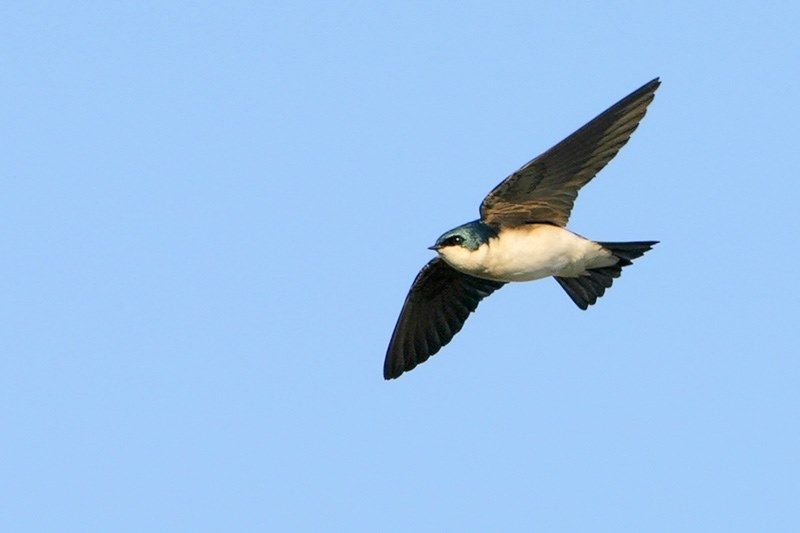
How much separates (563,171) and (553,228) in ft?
1.30

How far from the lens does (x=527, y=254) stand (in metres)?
9.95

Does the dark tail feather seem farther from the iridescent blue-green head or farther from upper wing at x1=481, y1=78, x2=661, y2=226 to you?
the iridescent blue-green head

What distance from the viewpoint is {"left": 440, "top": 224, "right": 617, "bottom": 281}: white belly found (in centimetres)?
982

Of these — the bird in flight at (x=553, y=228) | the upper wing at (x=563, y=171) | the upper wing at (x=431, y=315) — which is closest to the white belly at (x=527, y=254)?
the bird in flight at (x=553, y=228)

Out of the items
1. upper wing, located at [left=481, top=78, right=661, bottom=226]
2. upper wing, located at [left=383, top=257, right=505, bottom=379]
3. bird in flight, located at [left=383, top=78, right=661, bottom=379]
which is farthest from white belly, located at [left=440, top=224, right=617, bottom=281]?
upper wing, located at [left=383, top=257, right=505, bottom=379]

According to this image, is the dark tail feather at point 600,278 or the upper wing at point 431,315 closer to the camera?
the dark tail feather at point 600,278

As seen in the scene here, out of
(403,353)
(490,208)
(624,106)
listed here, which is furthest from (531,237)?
(403,353)

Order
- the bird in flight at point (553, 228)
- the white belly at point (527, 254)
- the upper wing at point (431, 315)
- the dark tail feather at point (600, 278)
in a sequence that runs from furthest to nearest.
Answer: the upper wing at point (431, 315) → the dark tail feather at point (600, 278) → the white belly at point (527, 254) → the bird in flight at point (553, 228)

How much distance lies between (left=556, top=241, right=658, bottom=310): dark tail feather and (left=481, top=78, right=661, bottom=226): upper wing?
0.42m

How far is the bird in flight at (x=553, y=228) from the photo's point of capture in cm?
970

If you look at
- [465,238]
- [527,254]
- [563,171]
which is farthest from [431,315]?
[563,171]

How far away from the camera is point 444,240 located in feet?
32.0

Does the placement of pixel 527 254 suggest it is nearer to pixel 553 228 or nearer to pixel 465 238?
pixel 553 228

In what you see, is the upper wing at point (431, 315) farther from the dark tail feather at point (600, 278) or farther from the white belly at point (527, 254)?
the white belly at point (527, 254)
